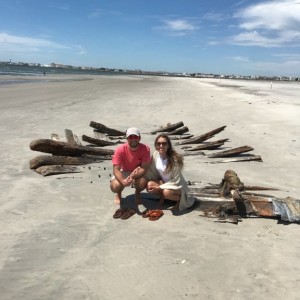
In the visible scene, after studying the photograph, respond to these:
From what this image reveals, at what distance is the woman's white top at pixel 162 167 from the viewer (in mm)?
5816

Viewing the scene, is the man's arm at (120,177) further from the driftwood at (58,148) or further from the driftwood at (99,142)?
the driftwood at (99,142)

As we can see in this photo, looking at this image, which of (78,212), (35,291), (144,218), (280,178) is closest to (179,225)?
(144,218)

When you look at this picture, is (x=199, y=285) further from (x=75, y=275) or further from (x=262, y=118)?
(x=262, y=118)

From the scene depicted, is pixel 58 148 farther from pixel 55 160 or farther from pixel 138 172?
pixel 138 172

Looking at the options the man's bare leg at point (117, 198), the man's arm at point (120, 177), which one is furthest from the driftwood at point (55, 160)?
the man's arm at point (120, 177)

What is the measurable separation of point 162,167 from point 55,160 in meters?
2.94

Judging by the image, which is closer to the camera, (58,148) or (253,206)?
(253,206)

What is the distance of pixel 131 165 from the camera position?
235 inches

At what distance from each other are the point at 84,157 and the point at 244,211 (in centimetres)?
407

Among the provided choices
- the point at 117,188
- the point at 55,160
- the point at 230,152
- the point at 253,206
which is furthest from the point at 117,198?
the point at 230,152

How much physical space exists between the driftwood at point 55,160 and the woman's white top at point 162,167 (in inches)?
111

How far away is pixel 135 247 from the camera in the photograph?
15.1 ft

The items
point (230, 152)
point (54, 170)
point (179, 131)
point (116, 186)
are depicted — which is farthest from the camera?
point (179, 131)

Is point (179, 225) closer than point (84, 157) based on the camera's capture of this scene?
Yes
